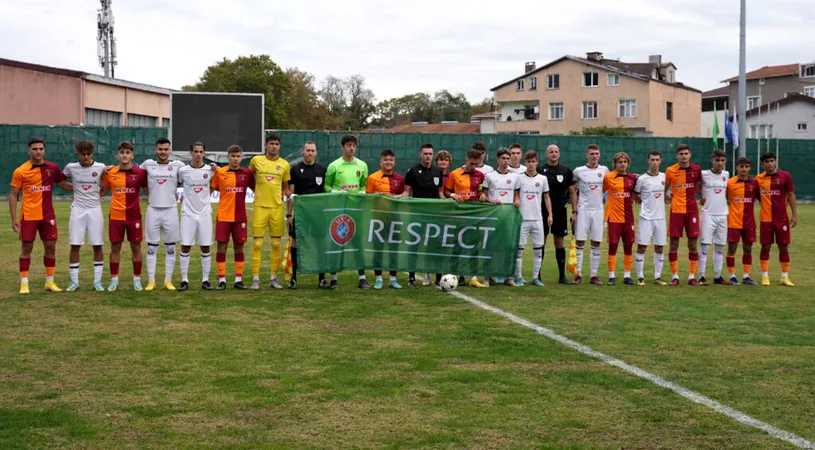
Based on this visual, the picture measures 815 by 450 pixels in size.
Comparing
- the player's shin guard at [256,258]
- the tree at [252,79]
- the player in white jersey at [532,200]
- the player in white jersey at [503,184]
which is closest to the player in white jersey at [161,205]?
the player's shin guard at [256,258]

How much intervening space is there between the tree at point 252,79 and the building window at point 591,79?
24.9m

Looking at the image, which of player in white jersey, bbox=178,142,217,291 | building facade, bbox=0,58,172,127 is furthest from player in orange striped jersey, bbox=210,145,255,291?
building facade, bbox=0,58,172,127

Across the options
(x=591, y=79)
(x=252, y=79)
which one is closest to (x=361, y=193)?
(x=252, y=79)

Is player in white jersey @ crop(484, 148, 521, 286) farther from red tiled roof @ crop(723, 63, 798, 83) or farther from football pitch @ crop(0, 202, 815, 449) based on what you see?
red tiled roof @ crop(723, 63, 798, 83)

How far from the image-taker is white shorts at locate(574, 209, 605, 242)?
41.6ft

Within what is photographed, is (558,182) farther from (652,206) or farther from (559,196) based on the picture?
(652,206)

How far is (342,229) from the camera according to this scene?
1194 cm

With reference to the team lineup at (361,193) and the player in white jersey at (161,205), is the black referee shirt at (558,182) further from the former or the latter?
the player in white jersey at (161,205)

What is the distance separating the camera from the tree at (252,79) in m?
72.4

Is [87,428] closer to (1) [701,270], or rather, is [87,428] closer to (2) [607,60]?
(1) [701,270]

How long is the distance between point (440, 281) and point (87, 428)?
7.04 meters

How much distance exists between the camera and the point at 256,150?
87.8 feet

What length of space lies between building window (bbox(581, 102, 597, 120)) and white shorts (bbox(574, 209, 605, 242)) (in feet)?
209

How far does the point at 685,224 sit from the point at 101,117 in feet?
144
